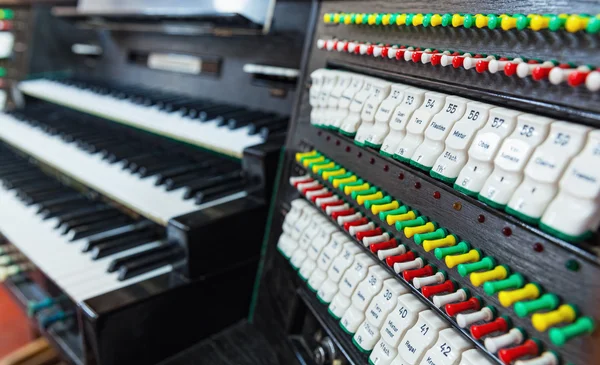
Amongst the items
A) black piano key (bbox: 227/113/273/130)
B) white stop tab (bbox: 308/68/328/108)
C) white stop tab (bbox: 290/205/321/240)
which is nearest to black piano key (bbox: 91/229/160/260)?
black piano key (bbox: 227/113/273/130)

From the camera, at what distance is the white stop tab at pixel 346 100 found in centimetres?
79

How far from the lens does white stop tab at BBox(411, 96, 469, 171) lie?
59 centimetres

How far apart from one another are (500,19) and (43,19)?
7.03 ft

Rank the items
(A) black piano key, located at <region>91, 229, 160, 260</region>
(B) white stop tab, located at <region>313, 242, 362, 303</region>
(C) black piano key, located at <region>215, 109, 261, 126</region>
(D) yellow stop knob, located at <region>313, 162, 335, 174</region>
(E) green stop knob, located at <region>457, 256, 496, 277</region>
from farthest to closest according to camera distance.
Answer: (C) black piano key, located at <region>215, 109, 261, 126</region> < (A) black piano key, located at <region>91, 229, 160, 260</region> < (D) yellow stop knob, located at <region>313, 162, 335, 174</region> < (B) white stop tab, located at <region>313, 242, 362, 303</region> < (E) green stop knob, located at <region>457, 256, 496, 277</region>

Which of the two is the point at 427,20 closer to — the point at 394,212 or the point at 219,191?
the point at 394,212

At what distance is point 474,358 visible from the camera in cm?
53

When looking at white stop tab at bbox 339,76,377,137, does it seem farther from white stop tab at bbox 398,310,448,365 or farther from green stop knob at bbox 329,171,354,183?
white stop tab at bbox 398,310,448,365

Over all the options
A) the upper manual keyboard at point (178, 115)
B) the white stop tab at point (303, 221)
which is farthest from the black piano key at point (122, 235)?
the white stop tab at point (303, 221)

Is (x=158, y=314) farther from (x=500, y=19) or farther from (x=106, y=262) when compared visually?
(x=500, y=19)

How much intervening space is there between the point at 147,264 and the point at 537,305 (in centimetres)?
84

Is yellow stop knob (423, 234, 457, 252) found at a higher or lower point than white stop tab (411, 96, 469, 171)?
lower

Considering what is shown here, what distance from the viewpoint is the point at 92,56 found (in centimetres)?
216

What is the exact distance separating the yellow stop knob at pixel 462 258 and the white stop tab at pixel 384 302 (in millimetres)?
110

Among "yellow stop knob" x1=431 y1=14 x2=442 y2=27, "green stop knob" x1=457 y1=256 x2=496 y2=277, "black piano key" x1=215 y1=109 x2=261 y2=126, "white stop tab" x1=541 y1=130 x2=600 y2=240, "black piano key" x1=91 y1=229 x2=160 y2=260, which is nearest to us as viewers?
"white stop tab" x1=541 y1=130 x2=600 y2=240
